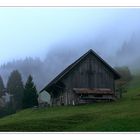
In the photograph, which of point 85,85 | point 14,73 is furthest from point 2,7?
point 85,85

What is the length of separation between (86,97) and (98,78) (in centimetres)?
42

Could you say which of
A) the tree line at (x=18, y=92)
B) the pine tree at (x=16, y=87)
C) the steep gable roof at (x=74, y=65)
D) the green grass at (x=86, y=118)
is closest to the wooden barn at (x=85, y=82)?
the steep gable roof at (x=74, y=65)

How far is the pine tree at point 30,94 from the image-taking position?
14.5m

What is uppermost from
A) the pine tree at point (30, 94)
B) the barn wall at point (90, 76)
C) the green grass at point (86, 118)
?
the barn wall at point (90, 76)

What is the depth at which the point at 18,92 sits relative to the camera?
1456 centimetres

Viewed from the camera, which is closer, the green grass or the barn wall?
the green grass

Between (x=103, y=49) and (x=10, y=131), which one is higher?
(x=103, y=49)

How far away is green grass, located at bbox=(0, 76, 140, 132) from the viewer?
13906 mm

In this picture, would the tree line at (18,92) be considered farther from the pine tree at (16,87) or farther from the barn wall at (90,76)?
the barn wall at (90,76)

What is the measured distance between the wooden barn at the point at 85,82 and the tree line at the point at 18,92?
33 centimetres

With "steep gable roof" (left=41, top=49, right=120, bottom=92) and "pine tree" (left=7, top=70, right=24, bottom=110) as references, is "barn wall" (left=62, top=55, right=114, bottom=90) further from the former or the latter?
"pine tree" (left=7, top=70, right=24, bottom=110)

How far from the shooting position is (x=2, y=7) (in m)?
14.3

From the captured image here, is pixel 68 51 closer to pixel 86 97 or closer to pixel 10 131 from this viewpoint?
pixel 86 97

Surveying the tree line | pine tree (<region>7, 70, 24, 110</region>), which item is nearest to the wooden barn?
the tree line
